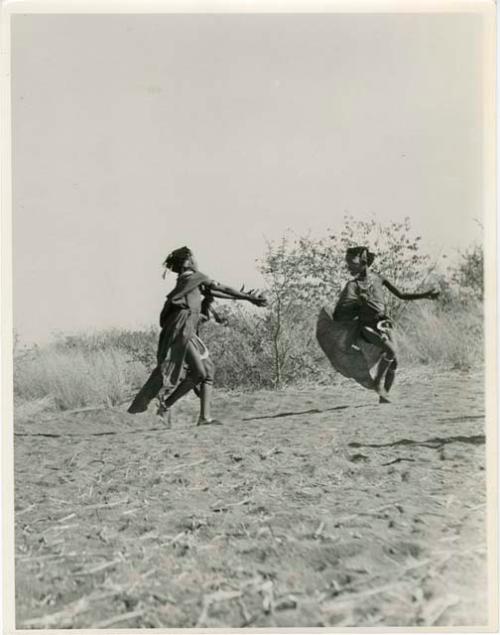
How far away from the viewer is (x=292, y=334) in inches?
199

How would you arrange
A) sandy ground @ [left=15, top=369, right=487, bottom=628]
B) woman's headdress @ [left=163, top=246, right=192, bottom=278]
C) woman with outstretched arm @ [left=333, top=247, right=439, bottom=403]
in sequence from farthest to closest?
1. woman with outstretched arm @ [left=333, top=247, right=439, bottom=403]
2. woman's headdress @ [left=163, top=246, right=192, bottom=278]
3. sandy ground @ [left=15, top=369, right=487, bottom=628]

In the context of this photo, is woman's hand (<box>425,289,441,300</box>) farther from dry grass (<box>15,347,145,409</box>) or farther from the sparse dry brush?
dry grass (<box>15,347,145,409</box>)

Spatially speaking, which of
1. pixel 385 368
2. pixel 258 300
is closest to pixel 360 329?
pixel 385 368

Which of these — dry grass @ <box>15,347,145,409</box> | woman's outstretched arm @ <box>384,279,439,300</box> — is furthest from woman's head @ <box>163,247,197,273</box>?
woman's outstretched arm @ <box>384,279,439,300</box>

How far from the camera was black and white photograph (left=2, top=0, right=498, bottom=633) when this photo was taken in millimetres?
4793

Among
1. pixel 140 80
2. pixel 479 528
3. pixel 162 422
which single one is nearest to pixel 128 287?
pixel 162 422

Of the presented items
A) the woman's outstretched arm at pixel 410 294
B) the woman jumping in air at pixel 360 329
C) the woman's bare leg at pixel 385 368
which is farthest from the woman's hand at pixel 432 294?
the woman's bare leg at pixel 385 368

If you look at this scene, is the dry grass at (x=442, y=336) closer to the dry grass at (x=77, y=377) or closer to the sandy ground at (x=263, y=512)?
the sandy ground at (x=263, y=512)

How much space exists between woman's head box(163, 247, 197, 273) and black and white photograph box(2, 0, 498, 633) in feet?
0.05

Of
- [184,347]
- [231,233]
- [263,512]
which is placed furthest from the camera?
[184,347]

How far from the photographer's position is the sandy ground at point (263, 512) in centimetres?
438

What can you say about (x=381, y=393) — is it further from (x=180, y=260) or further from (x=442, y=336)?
(x=180, y=260)

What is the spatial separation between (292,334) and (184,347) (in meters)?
0.72

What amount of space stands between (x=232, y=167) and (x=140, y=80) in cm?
81
